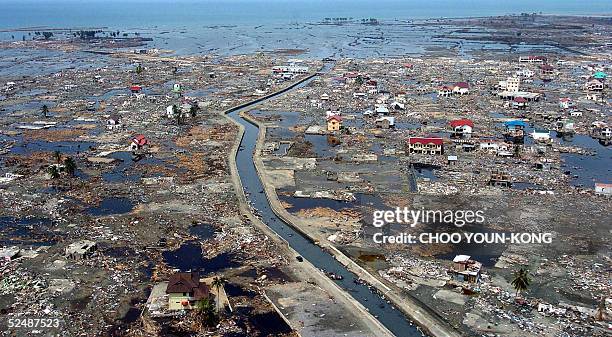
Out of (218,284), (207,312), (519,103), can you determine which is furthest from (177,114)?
(207,312)

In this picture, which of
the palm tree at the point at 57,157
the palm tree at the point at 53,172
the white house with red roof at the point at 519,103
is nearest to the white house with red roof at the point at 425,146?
the white house with red roof at the point at 519,103

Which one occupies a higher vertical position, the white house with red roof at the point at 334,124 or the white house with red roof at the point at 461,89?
the white house with red roof at the point at 461,89

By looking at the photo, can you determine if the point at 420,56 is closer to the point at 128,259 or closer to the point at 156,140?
the point at 156,140

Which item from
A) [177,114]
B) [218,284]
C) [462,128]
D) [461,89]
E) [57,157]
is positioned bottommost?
[218,284]

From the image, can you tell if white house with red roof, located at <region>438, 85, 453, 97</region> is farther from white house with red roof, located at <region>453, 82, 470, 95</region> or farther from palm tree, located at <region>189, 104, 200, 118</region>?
palm tree, located at <region>189, 104, 200, 118</region>

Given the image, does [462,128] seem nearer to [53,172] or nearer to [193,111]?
[193,111]

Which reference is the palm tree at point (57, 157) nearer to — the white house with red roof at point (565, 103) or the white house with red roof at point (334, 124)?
the white house with red roof at point (334, 124)
